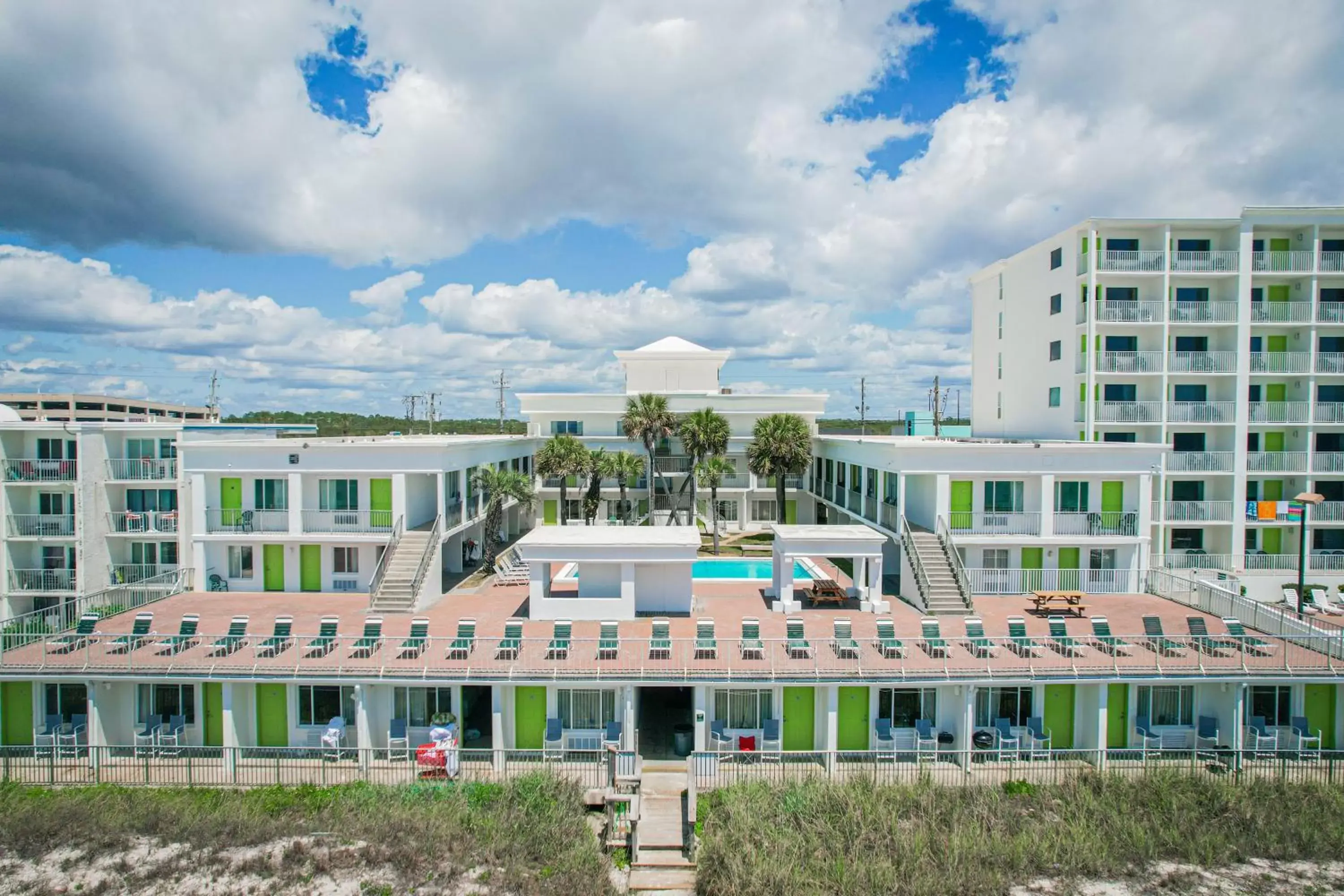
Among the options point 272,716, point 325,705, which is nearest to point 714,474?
point 325,705

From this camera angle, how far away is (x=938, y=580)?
27109mm

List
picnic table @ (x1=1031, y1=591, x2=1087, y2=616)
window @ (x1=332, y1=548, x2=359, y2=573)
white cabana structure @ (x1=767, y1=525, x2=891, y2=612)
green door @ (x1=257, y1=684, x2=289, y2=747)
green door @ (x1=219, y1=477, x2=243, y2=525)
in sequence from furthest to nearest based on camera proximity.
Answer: green door @ (x1=219, y1=477, x2=243, y2=525) → window @ (x1=332, y1=548, x2=359, y2=573) → white cabana structure @ (x1=767, y1=525, x2=891, y2=612) → picnic table @ (x1=1031, y1=591, x2=1087, y2=616) → green door @ (x1=257, y1=684, x2=289, y2=747)

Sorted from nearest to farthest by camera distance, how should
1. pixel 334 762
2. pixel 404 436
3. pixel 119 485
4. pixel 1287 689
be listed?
pixel 334 762 < pixel 1287 689 < pixel 119 485 < pixel 404 436

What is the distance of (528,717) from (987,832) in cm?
1113

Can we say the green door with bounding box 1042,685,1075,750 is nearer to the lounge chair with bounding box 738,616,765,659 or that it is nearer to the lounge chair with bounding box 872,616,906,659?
the lounge chair with bounding box 872,616,906,659

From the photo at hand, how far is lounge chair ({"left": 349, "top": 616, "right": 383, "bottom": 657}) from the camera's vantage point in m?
20.2

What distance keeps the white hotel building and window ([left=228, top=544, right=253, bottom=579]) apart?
37.1 meters

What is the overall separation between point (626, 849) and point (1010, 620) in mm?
12206

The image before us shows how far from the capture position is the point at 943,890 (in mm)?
14391

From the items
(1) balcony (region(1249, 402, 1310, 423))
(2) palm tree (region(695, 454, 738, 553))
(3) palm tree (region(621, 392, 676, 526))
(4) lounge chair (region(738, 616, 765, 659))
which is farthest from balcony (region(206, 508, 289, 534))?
(1) balcony (region(1249, 402, 1310, 423))

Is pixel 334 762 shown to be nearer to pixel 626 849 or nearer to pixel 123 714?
pixel 123 714

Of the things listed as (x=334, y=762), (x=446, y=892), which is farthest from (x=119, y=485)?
(x=446, y=892)

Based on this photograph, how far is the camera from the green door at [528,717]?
19.6 meters

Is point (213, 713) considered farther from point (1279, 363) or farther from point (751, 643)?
point (1279, 363)
